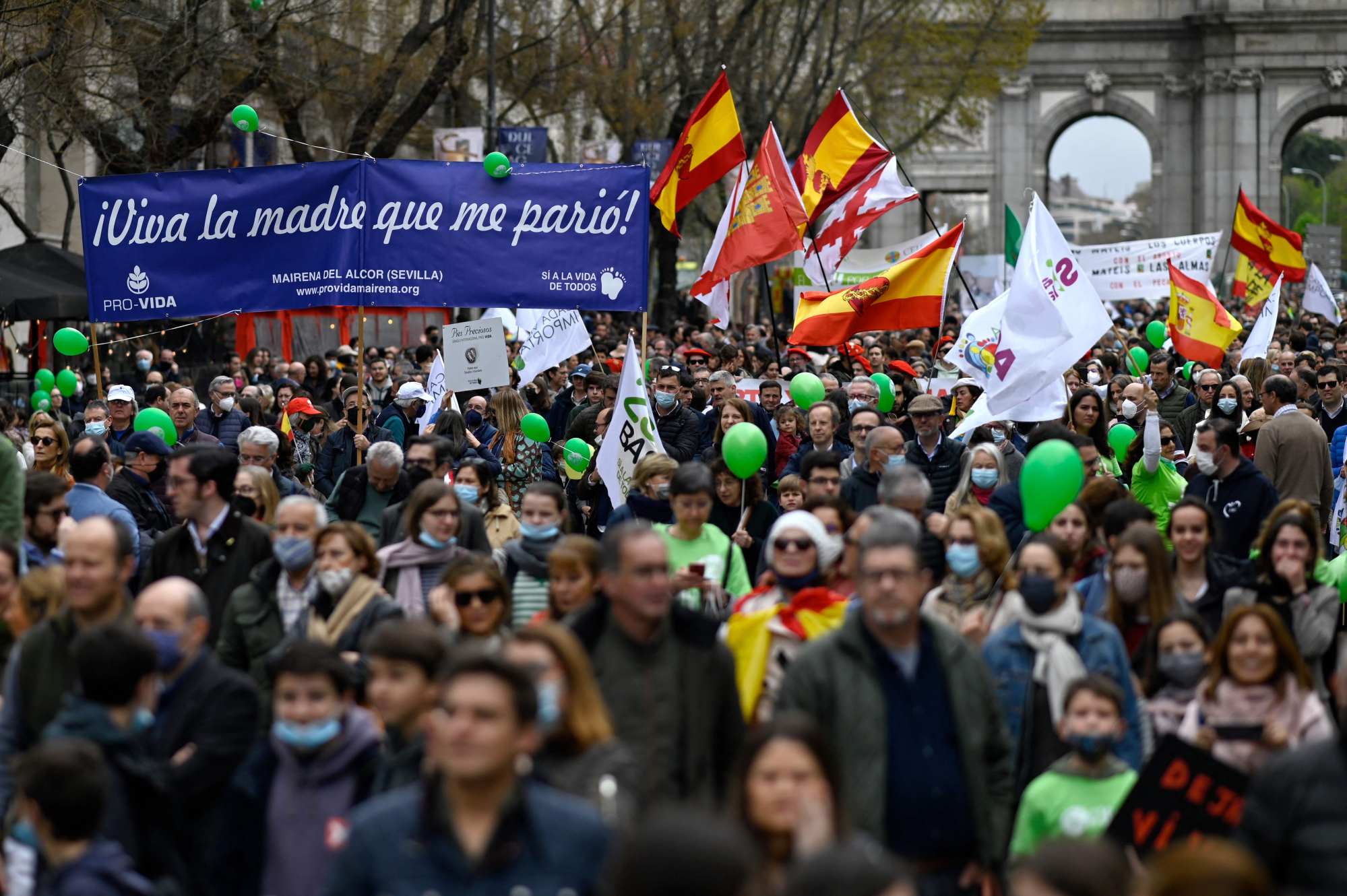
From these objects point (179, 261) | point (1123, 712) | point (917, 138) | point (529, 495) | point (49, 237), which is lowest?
point (1123, 712)

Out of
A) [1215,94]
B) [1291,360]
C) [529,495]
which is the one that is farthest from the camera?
[1215,94]

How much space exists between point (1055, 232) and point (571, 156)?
2901 centimetres

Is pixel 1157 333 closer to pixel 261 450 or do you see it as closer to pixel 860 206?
pixel 860 206

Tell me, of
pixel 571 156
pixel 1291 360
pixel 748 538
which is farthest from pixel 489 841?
pixel 571 156

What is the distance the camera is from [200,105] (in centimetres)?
2419

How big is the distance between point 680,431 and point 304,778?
820cm

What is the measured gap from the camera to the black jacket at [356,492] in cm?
1041

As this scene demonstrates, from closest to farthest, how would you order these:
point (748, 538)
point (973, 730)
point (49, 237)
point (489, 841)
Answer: point (489, 841) < point (973, 730) < point (748, 538) < point (49, 237)

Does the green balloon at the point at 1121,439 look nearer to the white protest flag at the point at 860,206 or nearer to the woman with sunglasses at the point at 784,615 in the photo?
the white protest flag at the point at 860,206

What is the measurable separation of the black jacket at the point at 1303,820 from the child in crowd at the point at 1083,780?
1137 mm

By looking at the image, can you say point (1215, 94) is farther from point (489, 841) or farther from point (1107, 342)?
point (489, 841)

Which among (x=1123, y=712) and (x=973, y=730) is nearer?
(x=973, y=730)

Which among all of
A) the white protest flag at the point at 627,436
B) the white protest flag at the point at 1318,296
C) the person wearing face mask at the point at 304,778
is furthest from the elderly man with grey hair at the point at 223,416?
the white protest flag at the point at 1318,296

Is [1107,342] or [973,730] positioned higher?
[1107,342]
